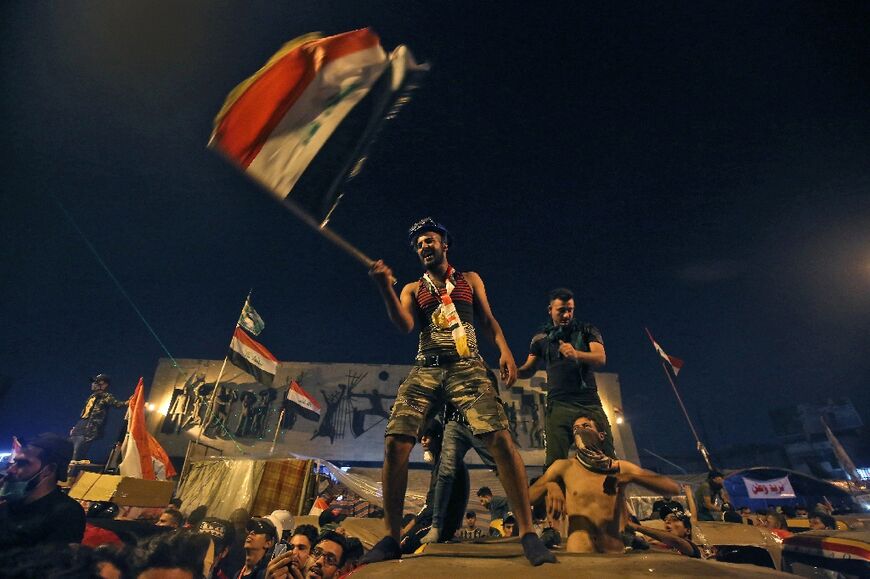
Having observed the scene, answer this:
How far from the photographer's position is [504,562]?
2.70m

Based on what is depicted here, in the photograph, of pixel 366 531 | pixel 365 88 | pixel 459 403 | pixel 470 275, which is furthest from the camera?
pixel 366 531

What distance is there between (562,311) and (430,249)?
2.29 meters

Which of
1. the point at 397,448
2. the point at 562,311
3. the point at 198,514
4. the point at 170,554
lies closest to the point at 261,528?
the point at 170,554

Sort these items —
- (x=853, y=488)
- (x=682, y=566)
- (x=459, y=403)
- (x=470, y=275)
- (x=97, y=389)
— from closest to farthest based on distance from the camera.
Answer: (x=682, y=566)
(x=459, y=403)
(x=470, y=275)
(x=97, y=389)
(x=853, y=488)

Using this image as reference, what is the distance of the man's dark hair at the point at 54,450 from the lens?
4471mm

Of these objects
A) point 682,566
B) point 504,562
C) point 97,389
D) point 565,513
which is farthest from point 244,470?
point 682,566

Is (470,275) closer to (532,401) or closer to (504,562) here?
(504,562)

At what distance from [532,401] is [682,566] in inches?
1059

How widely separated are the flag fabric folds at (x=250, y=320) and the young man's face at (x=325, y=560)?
515 inches

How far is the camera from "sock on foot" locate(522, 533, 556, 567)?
8.61ft

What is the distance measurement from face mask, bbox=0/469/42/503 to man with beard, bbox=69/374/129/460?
7.93 metres

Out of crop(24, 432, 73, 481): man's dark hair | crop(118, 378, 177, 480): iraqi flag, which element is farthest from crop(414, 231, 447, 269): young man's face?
crop(118, 378, 177, 480): iraqi flag

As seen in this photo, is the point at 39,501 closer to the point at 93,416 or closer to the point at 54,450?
the point at 54,450

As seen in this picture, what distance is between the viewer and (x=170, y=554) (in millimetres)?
3076
